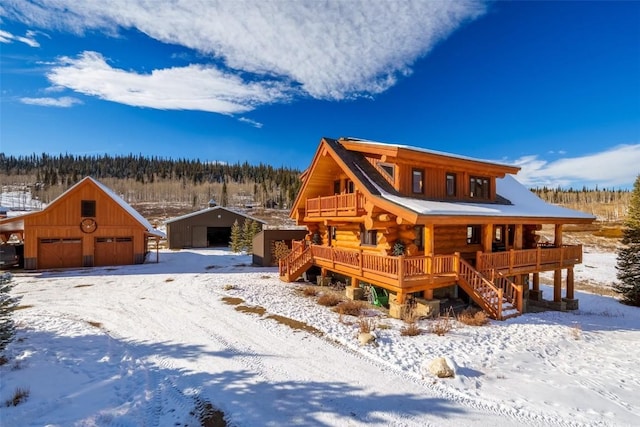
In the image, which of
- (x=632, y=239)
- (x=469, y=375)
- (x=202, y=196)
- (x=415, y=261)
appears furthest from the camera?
(x=202, y=196)

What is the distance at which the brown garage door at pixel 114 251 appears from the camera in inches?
1036

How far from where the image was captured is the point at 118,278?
20672 millimetres

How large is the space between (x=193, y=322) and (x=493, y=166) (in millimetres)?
16833

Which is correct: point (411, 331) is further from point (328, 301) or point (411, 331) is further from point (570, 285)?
point (570, 285)

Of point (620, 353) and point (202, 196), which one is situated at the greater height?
point (202, 196)

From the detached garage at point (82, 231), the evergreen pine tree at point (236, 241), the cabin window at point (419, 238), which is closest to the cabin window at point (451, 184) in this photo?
the cabin window at point (419, 238)

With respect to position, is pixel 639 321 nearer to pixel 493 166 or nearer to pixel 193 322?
pixel 493 166

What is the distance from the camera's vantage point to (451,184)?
17.1 meters

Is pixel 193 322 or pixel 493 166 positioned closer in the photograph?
pixel 193 322

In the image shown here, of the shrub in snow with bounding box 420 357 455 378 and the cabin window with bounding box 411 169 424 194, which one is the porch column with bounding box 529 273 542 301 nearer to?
the cabin window with bounding box 411 169 424 194

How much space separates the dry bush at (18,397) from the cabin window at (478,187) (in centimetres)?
1881

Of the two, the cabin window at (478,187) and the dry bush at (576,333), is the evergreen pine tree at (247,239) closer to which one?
the cabin window at (478,187)

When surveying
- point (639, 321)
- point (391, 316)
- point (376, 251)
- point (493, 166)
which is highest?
point (493, 166)

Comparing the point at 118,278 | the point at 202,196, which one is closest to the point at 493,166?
the point at 118,278
